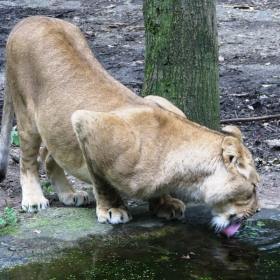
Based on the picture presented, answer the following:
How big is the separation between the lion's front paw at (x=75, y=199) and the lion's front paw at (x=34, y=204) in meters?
0.21

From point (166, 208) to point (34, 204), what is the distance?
3.78 feet

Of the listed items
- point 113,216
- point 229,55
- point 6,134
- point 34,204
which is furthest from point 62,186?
point 229,55

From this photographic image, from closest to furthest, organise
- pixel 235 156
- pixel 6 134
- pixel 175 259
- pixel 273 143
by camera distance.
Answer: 1. pixel 175 259
2. pixel 235 156
3. pixel 6 134
4. pixel 273 143

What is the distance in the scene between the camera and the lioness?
531 cm

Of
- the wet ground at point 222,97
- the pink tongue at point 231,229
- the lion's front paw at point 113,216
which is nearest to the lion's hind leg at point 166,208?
the wet ground at point 222,97

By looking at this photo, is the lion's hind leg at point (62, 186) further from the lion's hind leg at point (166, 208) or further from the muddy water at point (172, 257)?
the muddy water at point (172, 257)

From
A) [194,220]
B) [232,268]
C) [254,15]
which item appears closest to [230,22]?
[254,15]

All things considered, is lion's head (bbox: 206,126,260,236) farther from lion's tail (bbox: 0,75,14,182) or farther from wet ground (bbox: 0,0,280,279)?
lion's tail (bbox: 0,75,14,182)

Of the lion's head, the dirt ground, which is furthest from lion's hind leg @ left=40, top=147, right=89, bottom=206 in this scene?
the lion's head

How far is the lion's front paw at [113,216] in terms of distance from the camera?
557 cm

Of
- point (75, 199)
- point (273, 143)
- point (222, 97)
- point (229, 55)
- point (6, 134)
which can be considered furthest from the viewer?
point (229, 55)

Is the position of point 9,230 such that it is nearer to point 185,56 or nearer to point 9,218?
point 9,218

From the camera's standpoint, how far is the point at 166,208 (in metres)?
5.80

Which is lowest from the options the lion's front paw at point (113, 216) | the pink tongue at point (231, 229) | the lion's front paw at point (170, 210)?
the pink tongue at point (231, 229)
